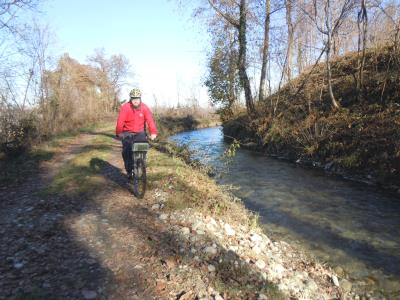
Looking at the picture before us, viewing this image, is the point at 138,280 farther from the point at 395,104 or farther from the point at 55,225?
the point at 395,104

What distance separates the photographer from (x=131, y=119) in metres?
7.96

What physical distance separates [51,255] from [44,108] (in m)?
15.2

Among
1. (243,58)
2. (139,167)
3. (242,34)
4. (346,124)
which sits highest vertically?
(242,34)

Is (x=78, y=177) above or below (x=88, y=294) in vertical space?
above

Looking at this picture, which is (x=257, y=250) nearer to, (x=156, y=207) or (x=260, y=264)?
(x=260, y=264)

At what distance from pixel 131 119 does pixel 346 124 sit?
10.1 meters

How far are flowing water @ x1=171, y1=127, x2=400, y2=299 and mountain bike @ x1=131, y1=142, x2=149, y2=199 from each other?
3.02 meters

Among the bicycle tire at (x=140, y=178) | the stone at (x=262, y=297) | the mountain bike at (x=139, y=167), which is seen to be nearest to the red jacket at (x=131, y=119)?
the mountain bike at (x=139, y=167)

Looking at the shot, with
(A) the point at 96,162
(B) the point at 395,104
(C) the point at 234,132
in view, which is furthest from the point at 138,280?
(C) the point at 234,132

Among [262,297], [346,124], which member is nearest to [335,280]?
[262,297]

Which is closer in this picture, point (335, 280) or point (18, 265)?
point (18, 265)

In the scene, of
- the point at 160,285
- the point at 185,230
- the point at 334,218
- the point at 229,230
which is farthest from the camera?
the point at 334,218

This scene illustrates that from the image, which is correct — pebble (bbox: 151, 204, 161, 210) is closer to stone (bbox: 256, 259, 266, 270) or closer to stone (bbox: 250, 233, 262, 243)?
stone (bbox: 250, 233, 262, 243)

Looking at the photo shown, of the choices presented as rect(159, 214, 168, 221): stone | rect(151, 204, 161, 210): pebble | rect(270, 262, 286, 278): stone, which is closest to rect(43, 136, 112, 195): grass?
rect(151, 204, 161, 210): pebble
